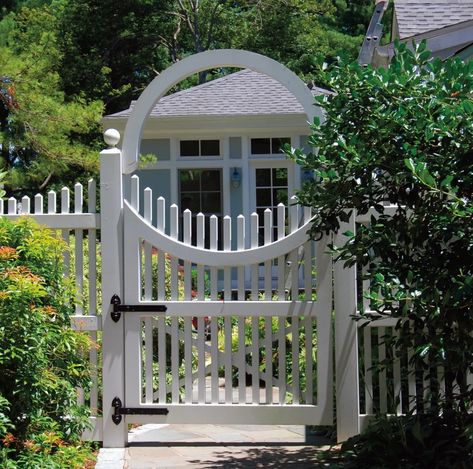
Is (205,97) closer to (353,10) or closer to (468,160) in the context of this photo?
(468,160)

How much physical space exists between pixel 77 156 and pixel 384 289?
1099 cm

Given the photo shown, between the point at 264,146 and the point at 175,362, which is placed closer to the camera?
the point at 175,362

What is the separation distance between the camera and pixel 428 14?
11.4 meters

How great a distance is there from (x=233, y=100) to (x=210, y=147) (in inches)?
41.4

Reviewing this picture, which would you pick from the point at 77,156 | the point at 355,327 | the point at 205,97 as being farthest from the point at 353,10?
the point at 355,327

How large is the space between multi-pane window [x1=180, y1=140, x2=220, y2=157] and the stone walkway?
10.4m

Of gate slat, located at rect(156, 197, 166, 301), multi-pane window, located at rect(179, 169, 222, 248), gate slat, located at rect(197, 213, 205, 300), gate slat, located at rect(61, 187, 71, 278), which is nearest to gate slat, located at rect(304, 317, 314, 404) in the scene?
gate slat, located at rect(197, 213, 205, 300)

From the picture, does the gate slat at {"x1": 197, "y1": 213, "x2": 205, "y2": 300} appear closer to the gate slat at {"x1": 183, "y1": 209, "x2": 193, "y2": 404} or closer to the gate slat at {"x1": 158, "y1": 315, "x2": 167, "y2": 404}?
the gate slat at {"x1": 183, "y1": 209, "x2": 193, "y2": 404}

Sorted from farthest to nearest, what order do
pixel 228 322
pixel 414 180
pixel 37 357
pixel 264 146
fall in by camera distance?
pixel 264 146 < pixel 228 322 < pixel 37 357 < pixel 414 180

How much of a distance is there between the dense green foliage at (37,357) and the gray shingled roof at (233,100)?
10380mm

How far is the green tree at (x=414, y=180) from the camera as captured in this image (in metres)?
4.79

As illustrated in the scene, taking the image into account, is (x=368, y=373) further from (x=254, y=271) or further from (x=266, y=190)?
(x=266, y=190)

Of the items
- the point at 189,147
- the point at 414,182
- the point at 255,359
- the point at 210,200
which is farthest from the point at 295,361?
the point at 189,147

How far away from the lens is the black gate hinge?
6.24m
